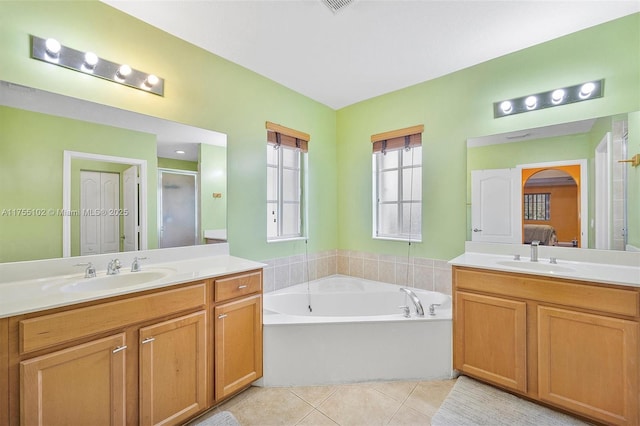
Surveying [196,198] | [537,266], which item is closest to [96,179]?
[196,198]

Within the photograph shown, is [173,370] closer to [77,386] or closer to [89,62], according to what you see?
[77,386]

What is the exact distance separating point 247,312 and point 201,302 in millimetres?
363

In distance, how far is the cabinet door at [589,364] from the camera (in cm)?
148

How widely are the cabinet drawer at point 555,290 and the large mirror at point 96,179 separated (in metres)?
2.06

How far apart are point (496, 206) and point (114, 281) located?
9.56ft

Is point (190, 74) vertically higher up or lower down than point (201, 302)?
higher up

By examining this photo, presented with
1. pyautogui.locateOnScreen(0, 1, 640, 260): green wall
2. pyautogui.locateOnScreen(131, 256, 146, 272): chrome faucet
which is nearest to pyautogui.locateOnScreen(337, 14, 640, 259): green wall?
pyautogui.locateOnScreen(0, 1, 640, 260): green wall

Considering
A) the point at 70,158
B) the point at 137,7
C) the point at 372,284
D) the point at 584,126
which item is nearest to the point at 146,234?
the point at 70,158

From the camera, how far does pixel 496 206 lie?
2348mm

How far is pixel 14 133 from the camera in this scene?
56.0 inches

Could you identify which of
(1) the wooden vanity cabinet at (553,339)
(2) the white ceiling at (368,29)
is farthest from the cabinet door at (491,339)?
(2) the white ceiling at (368,29)

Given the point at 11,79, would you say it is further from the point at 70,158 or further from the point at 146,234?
the point at 146,234

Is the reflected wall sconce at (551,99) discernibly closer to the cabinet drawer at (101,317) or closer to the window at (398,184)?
the window at (398,184)

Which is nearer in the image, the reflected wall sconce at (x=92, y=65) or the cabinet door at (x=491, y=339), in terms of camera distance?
the reflected wall sconce at (x=92, y=65)
